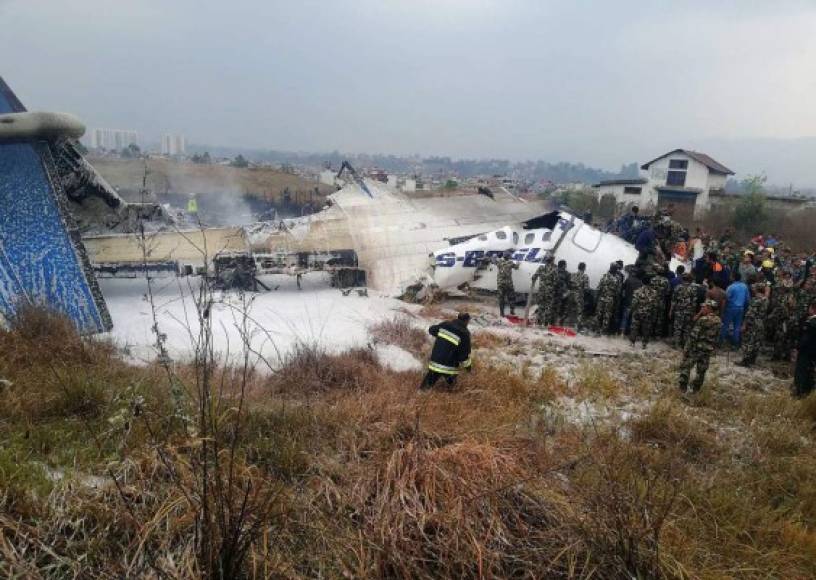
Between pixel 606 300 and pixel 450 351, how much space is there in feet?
18.4

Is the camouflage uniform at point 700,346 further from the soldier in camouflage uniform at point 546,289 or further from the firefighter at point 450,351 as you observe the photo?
the soldier in camouflage uniform at point 546,289

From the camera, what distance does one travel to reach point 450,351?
6879 millimetres

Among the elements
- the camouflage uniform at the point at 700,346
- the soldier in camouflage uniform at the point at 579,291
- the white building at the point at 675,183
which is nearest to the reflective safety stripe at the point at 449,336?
the camouflage uniform at the point at 700,346

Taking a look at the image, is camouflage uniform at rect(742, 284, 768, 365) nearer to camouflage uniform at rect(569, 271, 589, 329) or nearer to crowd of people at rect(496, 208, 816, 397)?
crowd of people at rect(496, 208, 816, 397)

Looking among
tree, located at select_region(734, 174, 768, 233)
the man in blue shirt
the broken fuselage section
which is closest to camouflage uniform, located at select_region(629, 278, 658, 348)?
the man in blue shirt

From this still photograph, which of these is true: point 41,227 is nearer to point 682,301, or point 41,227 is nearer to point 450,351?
point 450,351

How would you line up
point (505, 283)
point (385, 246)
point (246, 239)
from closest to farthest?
point (505, 283), point (246, 239), point (385, 246)

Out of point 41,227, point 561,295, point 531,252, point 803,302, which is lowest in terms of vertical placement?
point 561,295

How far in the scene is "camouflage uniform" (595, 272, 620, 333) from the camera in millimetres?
10852

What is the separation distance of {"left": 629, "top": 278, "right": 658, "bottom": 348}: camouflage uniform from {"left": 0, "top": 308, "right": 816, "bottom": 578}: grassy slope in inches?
142

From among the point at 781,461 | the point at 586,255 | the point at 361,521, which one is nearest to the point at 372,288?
the point at 586,255

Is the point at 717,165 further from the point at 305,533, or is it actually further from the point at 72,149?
the point at 305,533

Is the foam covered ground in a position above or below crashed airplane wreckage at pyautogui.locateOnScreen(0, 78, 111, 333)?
below

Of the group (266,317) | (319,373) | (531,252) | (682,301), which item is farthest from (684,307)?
(266,317)
